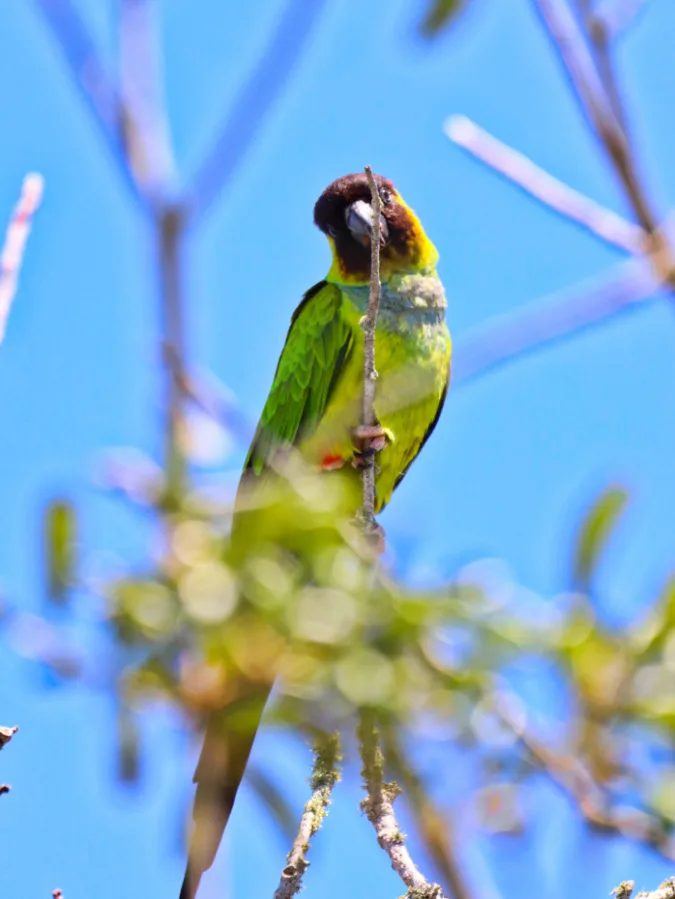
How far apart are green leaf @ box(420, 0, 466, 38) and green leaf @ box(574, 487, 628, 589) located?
69 centimetres

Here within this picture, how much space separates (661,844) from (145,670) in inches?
28.7

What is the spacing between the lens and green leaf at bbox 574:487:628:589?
4.67ft

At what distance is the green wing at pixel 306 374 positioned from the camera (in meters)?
4.96

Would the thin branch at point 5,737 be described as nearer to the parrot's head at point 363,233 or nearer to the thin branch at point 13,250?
the thin branch at point 13,250

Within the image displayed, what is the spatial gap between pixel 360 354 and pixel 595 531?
3.47m

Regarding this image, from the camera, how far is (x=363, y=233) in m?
5.33

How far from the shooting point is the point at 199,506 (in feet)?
4.77

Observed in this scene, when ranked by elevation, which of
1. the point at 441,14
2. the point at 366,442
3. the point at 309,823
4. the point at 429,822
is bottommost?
the point at 429,822

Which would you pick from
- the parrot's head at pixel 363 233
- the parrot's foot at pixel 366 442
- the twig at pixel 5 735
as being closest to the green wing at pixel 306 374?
the parrot's head at pixel 363 233

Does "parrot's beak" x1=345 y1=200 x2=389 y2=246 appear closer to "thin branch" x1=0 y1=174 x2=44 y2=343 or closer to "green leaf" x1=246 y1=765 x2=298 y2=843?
"thin branch" x1=0 y1=174 x2=44 y2=343

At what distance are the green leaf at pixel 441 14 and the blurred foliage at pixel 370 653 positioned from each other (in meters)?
0.69

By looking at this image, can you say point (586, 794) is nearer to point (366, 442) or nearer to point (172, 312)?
point (172, 312)

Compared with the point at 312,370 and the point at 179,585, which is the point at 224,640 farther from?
the point at 312,370

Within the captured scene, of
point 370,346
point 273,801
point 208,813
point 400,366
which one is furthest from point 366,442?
point 273,801
